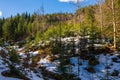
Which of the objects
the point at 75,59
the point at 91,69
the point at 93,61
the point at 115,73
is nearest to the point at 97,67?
the point at 91,69

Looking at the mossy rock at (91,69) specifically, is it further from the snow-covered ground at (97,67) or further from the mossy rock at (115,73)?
the mossy rock at (115,73)

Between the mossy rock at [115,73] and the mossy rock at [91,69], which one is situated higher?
the mossy rock at [91,69]

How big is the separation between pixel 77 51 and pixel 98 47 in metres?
3.34

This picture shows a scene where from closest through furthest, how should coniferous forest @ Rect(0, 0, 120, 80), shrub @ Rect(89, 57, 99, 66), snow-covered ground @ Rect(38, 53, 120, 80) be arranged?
coniferous forest @ Rect(0, 0, 120, 80)
snow-covered ground @ Rect(38, 53, 120, 80)
shrub @ Rect(89, 57, 99, 66)

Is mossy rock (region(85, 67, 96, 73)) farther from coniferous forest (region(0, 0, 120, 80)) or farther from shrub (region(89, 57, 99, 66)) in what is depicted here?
shrub (region(89, 57, 99, 66))

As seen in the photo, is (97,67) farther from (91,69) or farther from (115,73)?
(115,73)

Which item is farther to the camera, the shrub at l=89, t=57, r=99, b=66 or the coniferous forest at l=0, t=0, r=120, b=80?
the shrub at l=89, t=57, r=99, b=66

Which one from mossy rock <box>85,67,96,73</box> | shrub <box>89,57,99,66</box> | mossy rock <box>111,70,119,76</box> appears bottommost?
mossy rock <box>111,70,119,76</box>

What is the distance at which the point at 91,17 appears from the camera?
69.8m

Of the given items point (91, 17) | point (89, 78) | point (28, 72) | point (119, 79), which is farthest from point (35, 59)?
point (91, 17)

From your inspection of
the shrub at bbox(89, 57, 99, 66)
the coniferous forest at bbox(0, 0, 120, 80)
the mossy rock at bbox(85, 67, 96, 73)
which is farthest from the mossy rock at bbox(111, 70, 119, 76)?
the shrub at bbox(89, 57, 99, 66)

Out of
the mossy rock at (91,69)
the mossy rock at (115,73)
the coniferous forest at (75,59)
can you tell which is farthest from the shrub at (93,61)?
the mossy rock at (115,73)

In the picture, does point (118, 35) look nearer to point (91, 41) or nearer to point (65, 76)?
point (91, 41)

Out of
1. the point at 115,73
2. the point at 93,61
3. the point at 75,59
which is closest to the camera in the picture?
the point at 115,73
